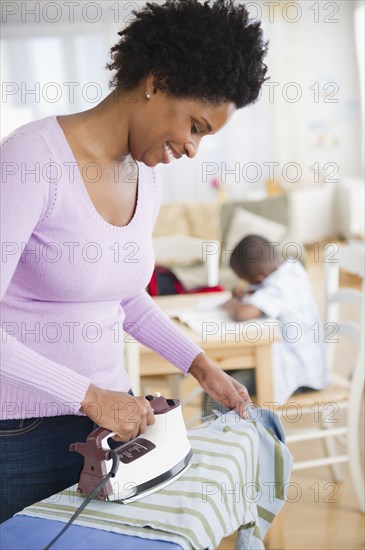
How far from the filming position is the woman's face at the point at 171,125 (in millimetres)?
1156

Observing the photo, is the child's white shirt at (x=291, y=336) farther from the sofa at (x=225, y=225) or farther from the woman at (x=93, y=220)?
the sofa at (x=225, y=225)

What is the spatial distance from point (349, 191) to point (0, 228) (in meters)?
6.19

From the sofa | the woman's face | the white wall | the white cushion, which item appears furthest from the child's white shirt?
the white wall

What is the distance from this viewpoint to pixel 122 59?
3.90 feet

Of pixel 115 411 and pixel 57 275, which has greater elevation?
pixel 57 275

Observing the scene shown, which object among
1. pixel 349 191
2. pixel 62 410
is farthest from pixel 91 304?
pixel 349 191

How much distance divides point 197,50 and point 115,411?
0.54 meters

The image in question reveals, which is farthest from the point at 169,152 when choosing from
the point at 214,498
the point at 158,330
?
the point at 214,498

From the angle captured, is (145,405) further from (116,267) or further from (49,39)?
(49,39)

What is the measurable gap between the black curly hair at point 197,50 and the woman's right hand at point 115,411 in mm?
458

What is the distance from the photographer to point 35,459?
127cm

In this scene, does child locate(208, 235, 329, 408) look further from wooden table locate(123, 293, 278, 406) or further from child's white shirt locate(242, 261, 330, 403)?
wooden table locate(123, 293, 278, 406)

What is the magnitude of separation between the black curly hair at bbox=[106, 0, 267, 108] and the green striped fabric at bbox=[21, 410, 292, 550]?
1.85ft

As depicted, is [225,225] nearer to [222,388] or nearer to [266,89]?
[266,89]
